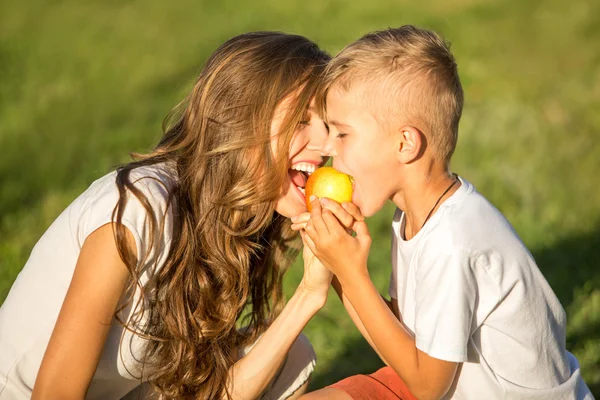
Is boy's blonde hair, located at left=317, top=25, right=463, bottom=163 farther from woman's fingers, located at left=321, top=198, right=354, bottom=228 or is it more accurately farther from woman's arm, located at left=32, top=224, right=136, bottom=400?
woman's arm, located at left=32, top=224, right=136, bottom=400

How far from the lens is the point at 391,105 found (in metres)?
2.93

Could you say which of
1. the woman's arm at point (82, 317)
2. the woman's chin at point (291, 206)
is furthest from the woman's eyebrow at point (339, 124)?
the woman's arm at point (82, 317)

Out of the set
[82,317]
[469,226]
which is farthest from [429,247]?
[82,317]

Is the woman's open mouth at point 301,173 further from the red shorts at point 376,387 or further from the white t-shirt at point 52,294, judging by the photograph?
the red shorts at point 376,387

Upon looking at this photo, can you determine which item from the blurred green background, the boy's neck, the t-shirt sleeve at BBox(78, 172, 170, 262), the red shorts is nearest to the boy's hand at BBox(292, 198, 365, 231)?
the boy's neck

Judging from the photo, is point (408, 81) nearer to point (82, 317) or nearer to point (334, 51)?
point (82, 317)

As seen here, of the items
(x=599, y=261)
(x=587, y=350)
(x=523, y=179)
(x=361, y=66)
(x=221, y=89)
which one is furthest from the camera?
(x=523, y=179)

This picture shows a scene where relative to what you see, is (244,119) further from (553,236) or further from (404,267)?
(553,236)

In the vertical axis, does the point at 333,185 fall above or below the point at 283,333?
above

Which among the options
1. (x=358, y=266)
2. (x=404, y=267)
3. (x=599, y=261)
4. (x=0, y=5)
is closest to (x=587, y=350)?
(x=599, y=261)

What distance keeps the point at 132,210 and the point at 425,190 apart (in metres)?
0.98

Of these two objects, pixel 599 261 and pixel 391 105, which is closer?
pixel 391 105

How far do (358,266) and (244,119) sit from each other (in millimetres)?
687

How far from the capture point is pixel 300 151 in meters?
3.28
